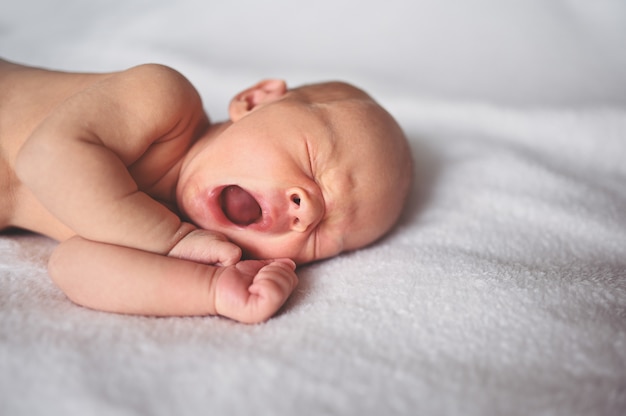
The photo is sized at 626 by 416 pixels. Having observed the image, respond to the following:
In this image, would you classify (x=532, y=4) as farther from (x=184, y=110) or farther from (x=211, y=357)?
(x=211, y=357)

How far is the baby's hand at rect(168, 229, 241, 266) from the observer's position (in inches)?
37.7

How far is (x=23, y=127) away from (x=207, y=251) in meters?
0.45

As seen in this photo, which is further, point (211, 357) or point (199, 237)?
point (199, 237)

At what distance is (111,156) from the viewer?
37.4 inches

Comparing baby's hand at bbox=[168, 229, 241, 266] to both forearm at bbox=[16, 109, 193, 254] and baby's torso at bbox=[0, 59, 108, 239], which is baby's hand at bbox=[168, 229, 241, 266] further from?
baby's torso at bbox=[0, 59, 108, 239]

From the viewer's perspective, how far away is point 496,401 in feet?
2.24

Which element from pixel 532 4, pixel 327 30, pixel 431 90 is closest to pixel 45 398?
pixel 431 90

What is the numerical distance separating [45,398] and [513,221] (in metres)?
0.96

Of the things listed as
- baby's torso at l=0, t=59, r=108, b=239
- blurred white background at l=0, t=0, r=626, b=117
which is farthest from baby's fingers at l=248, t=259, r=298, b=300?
blurred white background at l=0, t=0, r=626, b=117

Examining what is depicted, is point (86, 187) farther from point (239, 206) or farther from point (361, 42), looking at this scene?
point (361, 42)

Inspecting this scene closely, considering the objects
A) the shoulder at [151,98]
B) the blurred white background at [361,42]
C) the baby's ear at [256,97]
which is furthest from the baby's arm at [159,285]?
the blurred white background at [361,42]

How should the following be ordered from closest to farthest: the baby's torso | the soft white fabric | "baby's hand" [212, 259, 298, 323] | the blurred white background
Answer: the soft white fabric, "baby's hand" [212, 259, 298, 323], the baby's torso, the blurred white background

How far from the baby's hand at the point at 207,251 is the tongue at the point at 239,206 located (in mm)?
90

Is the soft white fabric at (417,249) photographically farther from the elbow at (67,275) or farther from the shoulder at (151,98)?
the shoulder at (151,98)
